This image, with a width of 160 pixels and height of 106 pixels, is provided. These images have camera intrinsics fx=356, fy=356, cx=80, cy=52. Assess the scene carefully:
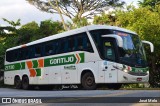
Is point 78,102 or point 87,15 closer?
point 78,102

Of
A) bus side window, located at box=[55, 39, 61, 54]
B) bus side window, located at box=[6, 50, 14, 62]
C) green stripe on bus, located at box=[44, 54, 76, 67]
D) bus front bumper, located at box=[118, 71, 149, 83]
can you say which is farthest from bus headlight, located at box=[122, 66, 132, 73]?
bus side window, located at box=[6, 50, 14, 62]

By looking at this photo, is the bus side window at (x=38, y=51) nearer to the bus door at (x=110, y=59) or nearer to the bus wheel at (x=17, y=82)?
the bus wheel at (x=17, y=82)

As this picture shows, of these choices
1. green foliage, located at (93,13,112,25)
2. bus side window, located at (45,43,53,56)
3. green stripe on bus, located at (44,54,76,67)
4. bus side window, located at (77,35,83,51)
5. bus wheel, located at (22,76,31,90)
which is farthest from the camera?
green foliage, located at (93,13,112,25)

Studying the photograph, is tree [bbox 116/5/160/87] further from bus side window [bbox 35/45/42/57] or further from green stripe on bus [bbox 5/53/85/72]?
green stripe on bus [bbox 5/53/85/72]

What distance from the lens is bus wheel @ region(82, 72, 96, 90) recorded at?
49.3 feet

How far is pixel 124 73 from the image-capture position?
568 inches

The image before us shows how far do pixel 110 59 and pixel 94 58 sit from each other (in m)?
0.74

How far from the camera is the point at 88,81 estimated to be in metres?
15.2

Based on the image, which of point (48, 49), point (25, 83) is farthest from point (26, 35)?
point (48, 49)

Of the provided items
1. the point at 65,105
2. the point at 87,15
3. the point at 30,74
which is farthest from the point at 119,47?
the point at 87,15

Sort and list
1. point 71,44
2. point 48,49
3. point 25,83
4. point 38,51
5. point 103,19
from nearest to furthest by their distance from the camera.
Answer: point 71,44 → point 48,49 → point 38,51 → point 25,83 → point 103,19

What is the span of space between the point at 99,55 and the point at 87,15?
2273cm

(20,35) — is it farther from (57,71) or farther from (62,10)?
(57,71)

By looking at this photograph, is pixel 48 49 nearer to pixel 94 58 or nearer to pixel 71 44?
pixel 71 44
